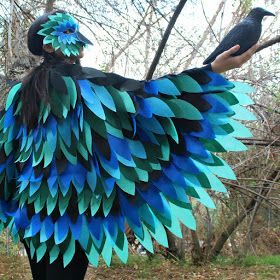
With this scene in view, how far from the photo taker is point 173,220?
4.46 feet

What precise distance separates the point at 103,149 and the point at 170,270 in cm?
307

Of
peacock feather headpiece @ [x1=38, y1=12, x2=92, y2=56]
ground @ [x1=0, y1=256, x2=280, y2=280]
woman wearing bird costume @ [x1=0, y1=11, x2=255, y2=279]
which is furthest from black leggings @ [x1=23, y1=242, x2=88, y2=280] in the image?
ground @ [x1=0, y1=256, x2=280, y2=280]

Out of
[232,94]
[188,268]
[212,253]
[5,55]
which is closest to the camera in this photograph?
[232,94]

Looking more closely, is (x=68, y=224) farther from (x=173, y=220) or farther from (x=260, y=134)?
(x=260, y=134)

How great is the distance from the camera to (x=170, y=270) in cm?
409

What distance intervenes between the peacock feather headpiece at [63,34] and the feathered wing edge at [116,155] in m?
0.12

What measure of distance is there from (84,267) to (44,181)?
0.26 m

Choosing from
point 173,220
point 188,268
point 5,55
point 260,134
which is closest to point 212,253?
point 188,268

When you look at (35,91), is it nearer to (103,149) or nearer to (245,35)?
(103,149)

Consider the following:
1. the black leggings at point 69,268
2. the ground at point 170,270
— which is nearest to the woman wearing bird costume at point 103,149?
the black leggings at point 69,268

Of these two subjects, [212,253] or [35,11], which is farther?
[212,253]

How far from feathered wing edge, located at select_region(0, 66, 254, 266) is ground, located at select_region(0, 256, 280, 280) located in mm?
2584

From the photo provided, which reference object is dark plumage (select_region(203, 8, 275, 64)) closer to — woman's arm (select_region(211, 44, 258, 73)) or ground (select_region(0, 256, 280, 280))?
woman's arm (select_region(211, 44, 258, 73))

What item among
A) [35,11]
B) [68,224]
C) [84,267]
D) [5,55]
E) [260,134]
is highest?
[35,11]
